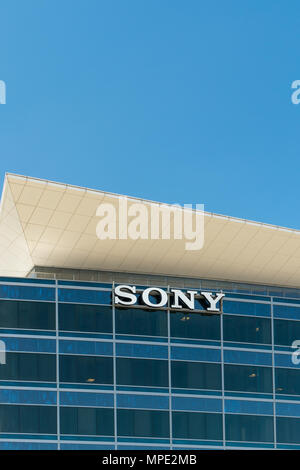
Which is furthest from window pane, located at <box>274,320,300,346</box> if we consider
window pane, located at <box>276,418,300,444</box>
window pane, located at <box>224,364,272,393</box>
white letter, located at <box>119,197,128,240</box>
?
white letter, located at <box>119,197,128,240</box>

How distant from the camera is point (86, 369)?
58219 mm

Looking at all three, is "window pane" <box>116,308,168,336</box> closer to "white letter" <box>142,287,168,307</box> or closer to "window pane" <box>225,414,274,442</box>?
"white letter" <box>142,287,168,307</box>

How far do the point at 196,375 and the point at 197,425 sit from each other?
3203 mm

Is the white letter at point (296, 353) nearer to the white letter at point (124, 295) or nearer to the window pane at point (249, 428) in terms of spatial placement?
the window pane at point (249, 428)

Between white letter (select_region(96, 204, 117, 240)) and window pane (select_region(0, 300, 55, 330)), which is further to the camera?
white letter (select_region(96, 204, 117, 240))

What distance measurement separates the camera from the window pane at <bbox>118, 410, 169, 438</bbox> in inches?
2275

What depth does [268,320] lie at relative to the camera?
6312cm

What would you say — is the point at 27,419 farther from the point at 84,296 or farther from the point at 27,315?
the point at 84,296

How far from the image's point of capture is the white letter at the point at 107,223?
195ft

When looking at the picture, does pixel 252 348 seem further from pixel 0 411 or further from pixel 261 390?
pixel 0 411

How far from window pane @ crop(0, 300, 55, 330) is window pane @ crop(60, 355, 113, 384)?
8.10 feet

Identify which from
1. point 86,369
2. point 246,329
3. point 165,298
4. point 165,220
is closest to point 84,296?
point 86,369

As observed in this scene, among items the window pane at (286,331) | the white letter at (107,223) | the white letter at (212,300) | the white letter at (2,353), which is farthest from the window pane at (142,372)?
the window pane at (286,331)
